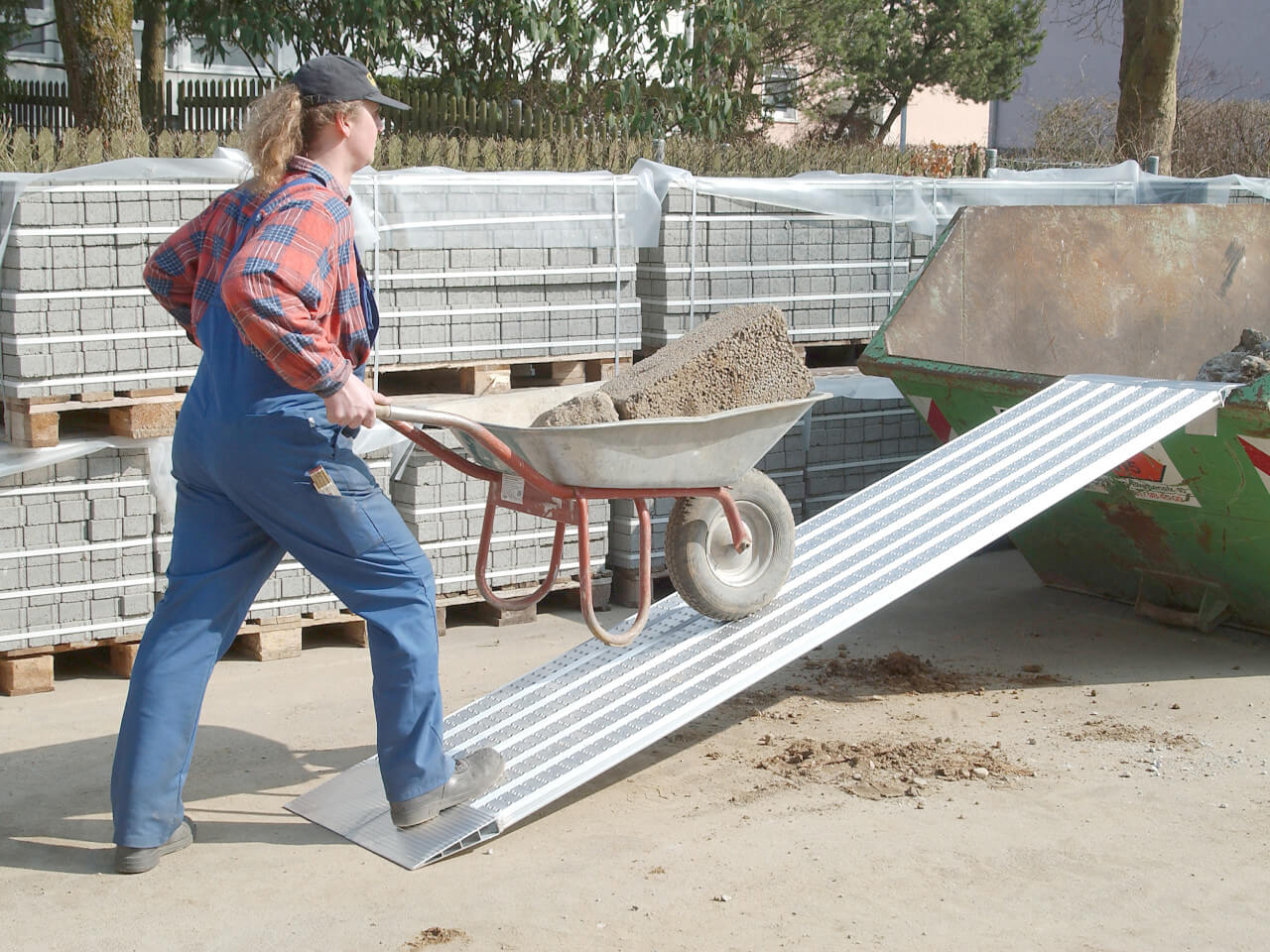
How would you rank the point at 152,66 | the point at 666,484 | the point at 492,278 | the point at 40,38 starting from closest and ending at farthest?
the point at 666,484 → the point at 492,278 → the point at 152,66 → the point at 40,38

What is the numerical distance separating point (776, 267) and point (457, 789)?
3741 millimetres

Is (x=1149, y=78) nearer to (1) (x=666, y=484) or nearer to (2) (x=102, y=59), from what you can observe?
(2) (x=102, y=59)

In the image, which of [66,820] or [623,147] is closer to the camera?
[66,820]

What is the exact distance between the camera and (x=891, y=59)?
89.9 feet

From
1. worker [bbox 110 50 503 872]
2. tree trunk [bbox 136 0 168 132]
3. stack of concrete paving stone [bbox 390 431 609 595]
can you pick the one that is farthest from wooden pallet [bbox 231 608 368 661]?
tree trunk [bbox 136 0 168 132]

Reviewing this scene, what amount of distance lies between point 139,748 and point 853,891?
1.97m

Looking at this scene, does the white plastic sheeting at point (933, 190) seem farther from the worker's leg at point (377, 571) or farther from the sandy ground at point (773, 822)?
the worker's leg at point (377, 571)

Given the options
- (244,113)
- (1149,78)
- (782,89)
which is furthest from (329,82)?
(782,89)

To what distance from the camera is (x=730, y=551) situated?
501cm

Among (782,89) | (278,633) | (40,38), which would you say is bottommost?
(278,633)

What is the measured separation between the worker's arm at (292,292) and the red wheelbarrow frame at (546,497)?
323mm

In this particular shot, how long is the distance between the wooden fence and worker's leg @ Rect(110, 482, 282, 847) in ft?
34.7

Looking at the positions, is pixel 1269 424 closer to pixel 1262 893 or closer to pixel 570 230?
pixel 1262 893

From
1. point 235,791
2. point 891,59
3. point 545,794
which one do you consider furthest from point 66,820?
point 891,59
